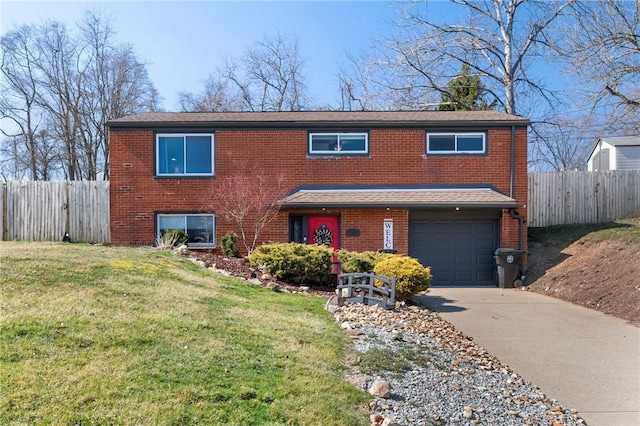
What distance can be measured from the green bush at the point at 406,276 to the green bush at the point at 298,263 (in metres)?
2.02

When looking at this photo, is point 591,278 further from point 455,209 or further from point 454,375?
point 454,375

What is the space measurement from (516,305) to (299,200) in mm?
6844

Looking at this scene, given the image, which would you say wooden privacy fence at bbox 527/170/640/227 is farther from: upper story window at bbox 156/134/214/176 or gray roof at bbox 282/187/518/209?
upper story window at bbox 156/134/214/176

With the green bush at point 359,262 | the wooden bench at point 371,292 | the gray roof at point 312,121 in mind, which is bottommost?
the wooden bench at point 371,292

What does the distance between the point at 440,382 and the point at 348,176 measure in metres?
10.6

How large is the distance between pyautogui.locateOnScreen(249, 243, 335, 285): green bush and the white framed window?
3817 mm

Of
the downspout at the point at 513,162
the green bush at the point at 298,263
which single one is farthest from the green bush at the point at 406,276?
the downspout at the point at 513,162

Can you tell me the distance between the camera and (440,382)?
491cm

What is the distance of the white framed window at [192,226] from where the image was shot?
1488 cm

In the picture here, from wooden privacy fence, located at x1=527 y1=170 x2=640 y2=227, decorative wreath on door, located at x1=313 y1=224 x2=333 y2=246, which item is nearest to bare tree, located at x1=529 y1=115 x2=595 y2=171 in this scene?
wooden privacy fence, located at x1=527 y1=170 x2=640 y2=227

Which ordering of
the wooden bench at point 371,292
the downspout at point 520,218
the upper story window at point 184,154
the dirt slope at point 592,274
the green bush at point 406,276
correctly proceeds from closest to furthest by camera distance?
the wooden bench at point 371,292 < the green bush at point 406,276 < the dirt slope at point 592,274 < the downspout at point 520,218 < the upper story window at point 184,154

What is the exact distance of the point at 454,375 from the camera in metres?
5.18

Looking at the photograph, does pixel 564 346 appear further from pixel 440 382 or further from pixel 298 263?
pixel 298 263

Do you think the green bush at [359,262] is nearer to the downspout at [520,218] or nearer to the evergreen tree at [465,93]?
the downspout at [520,218]
